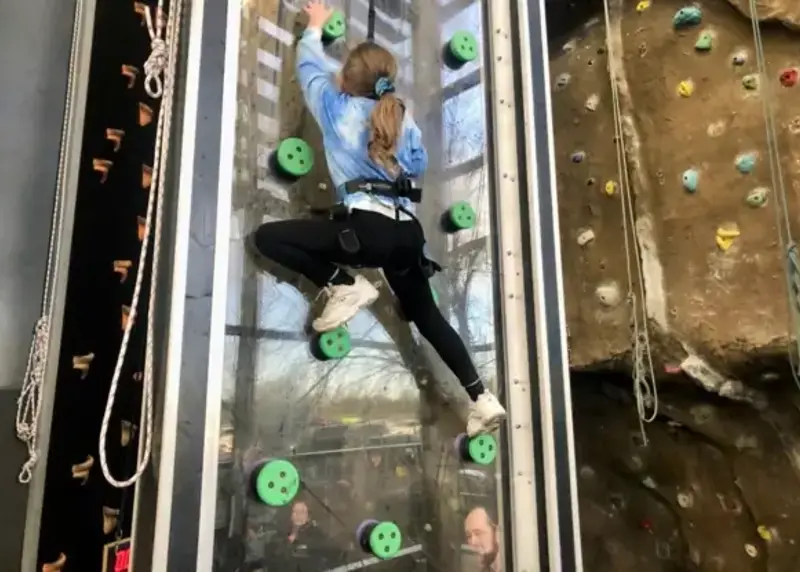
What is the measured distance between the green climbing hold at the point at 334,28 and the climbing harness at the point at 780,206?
3.05 ft

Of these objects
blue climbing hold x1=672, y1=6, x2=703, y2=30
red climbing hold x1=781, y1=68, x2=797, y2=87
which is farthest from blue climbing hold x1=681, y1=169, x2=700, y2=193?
blue climbing hold x1=672, y1=6, x2=703, y2=30

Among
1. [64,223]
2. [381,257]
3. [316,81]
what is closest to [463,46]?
[316,81]

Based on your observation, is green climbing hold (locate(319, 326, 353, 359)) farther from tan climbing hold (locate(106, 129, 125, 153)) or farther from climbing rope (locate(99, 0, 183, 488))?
tan climbing hold (locate(106, 129, 125, 153))

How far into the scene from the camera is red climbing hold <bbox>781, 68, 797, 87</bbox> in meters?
1.66

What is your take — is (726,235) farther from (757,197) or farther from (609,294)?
(609,294)

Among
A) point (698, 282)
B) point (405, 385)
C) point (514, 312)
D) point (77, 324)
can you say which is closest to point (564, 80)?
point (698, 282)

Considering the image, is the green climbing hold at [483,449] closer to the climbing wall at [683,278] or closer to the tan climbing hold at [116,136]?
the climbing wall at [683,278]

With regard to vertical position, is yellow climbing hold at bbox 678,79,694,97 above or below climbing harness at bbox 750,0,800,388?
above

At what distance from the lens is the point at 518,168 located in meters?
1.49

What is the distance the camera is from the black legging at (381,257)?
120 cm

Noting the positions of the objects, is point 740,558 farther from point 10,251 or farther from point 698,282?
point 10,251

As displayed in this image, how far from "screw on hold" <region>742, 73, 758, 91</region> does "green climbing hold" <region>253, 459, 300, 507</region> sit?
4.38 ft

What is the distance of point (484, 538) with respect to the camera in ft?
4.54

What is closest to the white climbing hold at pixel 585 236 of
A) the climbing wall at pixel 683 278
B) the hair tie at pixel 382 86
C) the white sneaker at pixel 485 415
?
the climbing wall at pixel 683 278
